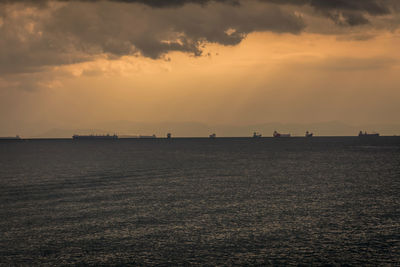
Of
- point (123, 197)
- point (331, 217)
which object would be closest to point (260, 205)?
point (331, 217)

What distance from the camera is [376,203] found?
165 ft

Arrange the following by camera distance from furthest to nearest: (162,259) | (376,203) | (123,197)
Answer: (123,197)
(376,203)
(162,259)

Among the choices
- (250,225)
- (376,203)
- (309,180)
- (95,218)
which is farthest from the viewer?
(309,180)

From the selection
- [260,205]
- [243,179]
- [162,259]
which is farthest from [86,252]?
[243,179]

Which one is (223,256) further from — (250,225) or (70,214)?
(70,214)

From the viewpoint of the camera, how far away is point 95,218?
4075 centimetres

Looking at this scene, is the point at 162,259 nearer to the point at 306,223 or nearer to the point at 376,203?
the point at 306,223

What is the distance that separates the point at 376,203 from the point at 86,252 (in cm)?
3715

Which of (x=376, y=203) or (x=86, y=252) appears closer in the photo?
(x=86, y=252)

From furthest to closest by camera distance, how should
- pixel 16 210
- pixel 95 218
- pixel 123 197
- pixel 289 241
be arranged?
1. pixel 123 197
2. pixel 16 210
3. pixel 95 218
4. pixel 289 241

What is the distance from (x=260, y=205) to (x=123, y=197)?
19037 millimetres

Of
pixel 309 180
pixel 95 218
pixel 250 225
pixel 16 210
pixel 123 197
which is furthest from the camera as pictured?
pixel 309 180

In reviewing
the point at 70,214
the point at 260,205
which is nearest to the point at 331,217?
the point at 260,205

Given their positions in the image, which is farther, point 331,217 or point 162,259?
point 331,217
